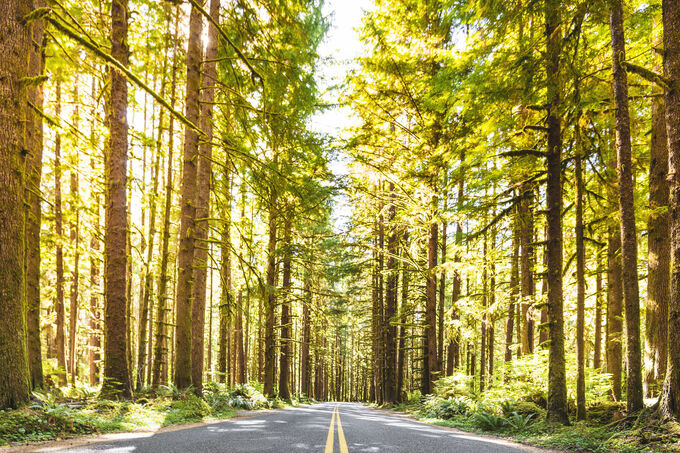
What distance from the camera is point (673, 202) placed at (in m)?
6.00

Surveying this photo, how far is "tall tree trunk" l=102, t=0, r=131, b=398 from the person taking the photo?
8.28 meters

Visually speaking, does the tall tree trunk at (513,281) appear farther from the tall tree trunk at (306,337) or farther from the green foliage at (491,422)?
the tall tree trunk at (306,337)

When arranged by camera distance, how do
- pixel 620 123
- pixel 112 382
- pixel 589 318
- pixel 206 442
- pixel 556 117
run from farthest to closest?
pixel 589 318 → pixel 556 117 → pixel 112 382 → pixel 620 123 → pixel 206 442

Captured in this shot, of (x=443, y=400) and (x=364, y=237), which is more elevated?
(x=364, y=237)

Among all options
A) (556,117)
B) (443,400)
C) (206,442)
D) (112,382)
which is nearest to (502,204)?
(556,117)

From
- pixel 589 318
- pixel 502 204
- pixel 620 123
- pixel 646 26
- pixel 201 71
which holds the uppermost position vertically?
pixel 646 26

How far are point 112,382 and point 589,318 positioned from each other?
23627mm

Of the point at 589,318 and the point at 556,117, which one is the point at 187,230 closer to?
the point at 556,117

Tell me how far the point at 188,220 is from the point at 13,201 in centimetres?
502

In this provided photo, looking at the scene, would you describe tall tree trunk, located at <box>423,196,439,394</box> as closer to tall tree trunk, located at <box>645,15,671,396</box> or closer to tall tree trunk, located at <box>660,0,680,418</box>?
tall tree trunk, located at <box>645,15,671,396</box>

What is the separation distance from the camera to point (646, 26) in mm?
9711

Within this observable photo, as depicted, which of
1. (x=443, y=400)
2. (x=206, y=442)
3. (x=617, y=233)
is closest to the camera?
(x=206, y=442)

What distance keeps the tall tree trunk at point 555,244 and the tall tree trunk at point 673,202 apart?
189 centimetres

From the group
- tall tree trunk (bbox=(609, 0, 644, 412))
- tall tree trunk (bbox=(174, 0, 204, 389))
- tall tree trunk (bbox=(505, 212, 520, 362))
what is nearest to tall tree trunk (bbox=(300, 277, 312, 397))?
tall tree trunk (bbox=(174, 0, 204, 389))
